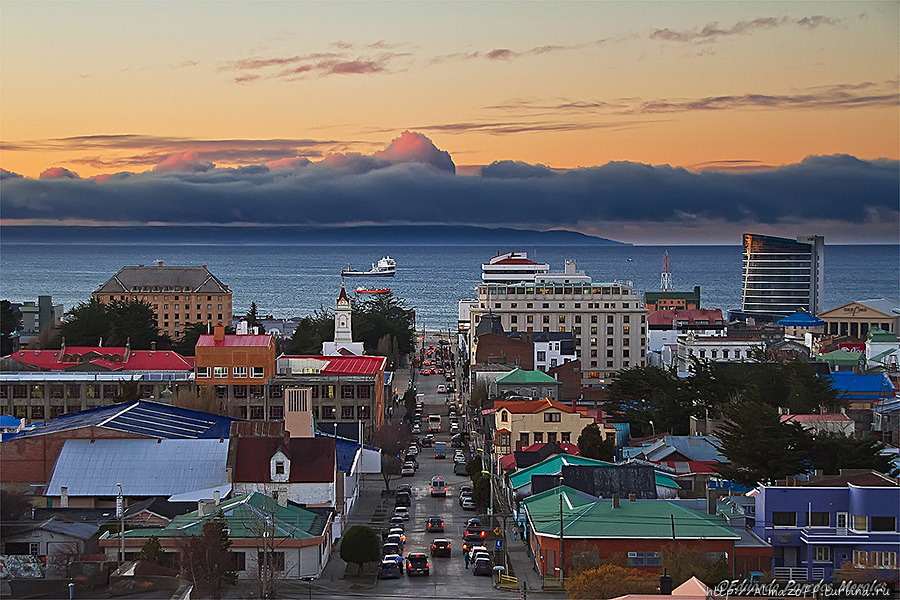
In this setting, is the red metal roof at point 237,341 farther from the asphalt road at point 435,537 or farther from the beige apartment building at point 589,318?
the beige apartment building at point 589,318

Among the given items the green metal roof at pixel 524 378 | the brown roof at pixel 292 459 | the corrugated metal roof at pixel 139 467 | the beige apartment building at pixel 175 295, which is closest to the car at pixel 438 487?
the brown roof at pixel 292 459

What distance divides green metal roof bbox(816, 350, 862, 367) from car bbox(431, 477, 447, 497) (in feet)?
98.2

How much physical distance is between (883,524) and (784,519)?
2.03 m

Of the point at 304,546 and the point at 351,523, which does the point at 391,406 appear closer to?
the point at 351,523

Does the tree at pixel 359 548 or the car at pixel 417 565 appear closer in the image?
the tree at pixel 359 548

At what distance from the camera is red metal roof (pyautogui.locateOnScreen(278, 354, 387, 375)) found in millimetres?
51500

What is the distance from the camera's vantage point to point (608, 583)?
2209cm

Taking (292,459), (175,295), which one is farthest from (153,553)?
(175,295)

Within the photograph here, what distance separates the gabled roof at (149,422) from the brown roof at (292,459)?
11.4ft

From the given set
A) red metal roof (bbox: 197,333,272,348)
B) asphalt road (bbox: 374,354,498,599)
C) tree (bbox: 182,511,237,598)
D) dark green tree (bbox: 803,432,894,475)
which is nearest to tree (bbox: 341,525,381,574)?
asphalt road (bbox: 374,354,498,599)

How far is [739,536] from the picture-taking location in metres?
25.6

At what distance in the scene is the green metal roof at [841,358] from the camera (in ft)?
206

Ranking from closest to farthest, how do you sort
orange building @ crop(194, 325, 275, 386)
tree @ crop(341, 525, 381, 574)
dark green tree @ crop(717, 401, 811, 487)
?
tree @ crop(341, 525, 381, 574), dark green tree @ crop(717, 401, 811, 487), orange building @ crop(194, 325, 275, 386)

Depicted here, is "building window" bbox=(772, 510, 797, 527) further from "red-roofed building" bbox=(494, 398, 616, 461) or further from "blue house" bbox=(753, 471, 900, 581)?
"red-roofed building" bbox=(494, 398, 616, 461)
